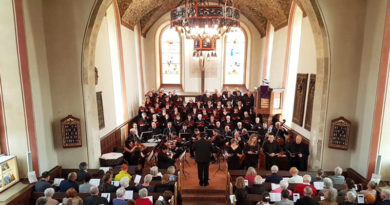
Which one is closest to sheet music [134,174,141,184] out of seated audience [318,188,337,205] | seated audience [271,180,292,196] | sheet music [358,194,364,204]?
seated audience [271,180,292,196]

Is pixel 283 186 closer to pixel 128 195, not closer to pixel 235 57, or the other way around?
pixel 128 195

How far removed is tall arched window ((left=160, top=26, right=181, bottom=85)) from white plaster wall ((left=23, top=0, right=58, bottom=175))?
9.51m

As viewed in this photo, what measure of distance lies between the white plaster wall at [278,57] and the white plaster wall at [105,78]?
7.29 meters

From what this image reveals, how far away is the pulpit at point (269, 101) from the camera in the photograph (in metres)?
11.0

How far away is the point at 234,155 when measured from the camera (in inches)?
299

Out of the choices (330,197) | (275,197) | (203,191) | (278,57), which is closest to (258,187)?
(275,197)

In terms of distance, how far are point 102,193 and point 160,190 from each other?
1.13 m

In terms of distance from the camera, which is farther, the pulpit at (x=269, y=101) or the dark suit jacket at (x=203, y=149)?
the pulpit at (x=269, y=101)

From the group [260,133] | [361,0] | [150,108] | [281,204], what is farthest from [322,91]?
[150,108]

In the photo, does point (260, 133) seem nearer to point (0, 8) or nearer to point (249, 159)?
point (249, 159)

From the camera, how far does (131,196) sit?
16.3 feet

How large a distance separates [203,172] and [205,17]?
16.1 ft

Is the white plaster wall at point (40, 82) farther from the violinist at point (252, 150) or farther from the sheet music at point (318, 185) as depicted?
the sheet music at point (318, 185)

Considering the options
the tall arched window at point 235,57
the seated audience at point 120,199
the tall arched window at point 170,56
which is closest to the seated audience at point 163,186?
the seated audience at point 120,199
